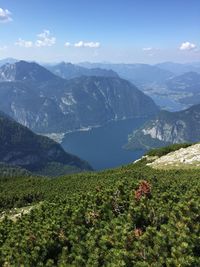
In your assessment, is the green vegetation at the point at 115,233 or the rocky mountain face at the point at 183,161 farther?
the rocky mountain face at the point at 183,161

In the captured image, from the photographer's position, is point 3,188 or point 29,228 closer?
point 29,228

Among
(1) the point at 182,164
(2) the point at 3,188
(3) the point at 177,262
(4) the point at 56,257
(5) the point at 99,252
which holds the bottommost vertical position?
(2) the point at 3,188

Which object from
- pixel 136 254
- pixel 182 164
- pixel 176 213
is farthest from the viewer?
pixel 182 164

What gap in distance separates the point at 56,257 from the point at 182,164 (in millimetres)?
58155

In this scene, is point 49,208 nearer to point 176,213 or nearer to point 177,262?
point 176,213

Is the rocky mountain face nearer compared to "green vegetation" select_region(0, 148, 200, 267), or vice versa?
"green vegetation" select_region(0, 148, 200, 267)

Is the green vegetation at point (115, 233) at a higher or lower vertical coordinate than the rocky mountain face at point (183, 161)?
higher

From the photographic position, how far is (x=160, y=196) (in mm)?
34969

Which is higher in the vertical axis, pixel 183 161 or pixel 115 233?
pixel 115 233

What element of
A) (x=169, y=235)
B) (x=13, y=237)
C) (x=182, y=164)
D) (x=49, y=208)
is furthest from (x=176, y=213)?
(x=182, y=164)

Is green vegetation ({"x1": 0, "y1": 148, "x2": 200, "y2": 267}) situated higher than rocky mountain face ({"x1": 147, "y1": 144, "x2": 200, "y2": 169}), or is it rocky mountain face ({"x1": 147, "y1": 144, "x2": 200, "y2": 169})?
green vegetation ({"x1": 0, "y1": 148, "x2": 200, "y2": 267})

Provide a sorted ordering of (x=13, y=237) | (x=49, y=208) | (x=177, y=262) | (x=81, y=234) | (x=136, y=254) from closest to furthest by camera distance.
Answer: (x=177, y=262) < (x=136, y=254) < (x=81, y=234) < (x=13, y=237) < (x=49, y=208)

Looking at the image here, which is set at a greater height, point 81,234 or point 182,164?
point 81,234

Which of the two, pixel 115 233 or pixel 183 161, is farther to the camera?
pixel 183 161
